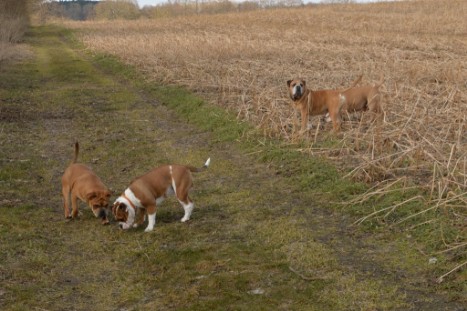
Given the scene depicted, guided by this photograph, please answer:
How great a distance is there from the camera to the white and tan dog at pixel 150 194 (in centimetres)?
774

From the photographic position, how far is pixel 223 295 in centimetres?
582

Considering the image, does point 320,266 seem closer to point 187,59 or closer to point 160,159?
point 160,159

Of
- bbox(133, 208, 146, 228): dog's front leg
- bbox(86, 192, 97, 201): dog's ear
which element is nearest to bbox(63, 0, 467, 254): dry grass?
bbox(133, 208, 146, 228): dog's front leg

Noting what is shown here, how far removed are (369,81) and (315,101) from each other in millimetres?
3850

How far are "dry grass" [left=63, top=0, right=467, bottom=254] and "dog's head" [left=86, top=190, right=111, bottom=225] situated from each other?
357 centimetres

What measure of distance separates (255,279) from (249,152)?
17.8ft

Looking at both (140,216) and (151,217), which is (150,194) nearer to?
(151,217)

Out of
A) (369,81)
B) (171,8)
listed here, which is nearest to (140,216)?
(369,81)

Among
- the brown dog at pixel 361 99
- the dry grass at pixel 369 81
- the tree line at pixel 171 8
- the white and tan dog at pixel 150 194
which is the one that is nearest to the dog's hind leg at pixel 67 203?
the white and tan dog at pixel 150 194

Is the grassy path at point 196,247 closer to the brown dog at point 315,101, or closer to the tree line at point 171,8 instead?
the brown dog at point 315,101

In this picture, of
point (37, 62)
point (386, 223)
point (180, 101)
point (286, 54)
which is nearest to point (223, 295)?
point (386, 223)

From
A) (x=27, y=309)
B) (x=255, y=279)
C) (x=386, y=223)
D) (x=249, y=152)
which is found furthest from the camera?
(x=249, y=152)

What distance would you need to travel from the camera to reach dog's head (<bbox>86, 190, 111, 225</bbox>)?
7.92 metres

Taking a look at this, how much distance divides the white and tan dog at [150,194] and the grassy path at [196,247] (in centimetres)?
20
